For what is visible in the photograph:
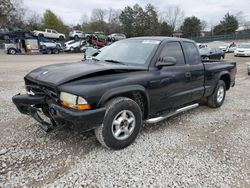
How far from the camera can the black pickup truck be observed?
2.85 meters

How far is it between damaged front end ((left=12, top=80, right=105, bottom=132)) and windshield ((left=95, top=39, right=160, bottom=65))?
1317 mm

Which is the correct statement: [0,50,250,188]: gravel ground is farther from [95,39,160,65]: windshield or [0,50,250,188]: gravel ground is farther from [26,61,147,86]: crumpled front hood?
[95,39,160,65]: windshield

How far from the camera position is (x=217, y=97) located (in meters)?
5.51

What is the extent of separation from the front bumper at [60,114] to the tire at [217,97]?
138 inches

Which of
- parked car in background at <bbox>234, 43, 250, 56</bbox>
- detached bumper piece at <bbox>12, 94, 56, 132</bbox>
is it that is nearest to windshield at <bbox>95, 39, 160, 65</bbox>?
detached bumper piece at <bbox>12, 94, 56, 132</bbox>

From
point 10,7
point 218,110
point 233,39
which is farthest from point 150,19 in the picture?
point 218,110

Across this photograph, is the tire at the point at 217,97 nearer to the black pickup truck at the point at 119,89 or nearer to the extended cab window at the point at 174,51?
the black pickup truck at the point at 119,89

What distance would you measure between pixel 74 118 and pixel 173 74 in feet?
6.66

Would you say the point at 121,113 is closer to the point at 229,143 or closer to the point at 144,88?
the point at 144,88

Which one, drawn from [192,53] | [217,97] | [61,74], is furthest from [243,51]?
[61,74]

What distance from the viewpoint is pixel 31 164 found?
115 inches

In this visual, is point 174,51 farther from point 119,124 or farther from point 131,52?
point 119,124

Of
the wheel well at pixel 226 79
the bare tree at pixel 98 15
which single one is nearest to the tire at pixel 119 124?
the wheel well at pixel 226 79

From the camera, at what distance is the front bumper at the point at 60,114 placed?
9.02ft
